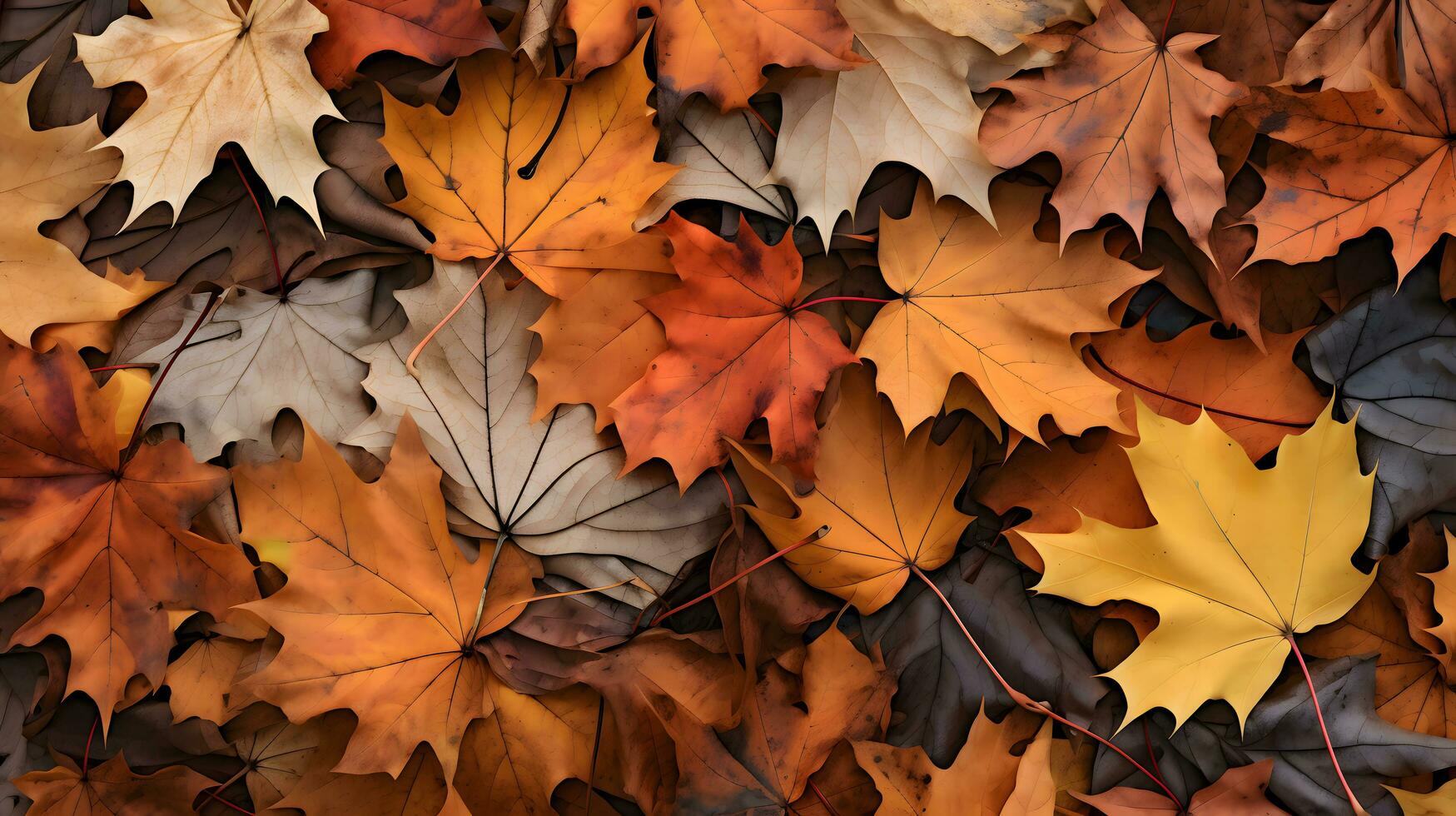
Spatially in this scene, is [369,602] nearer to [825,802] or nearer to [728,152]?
[825,802]

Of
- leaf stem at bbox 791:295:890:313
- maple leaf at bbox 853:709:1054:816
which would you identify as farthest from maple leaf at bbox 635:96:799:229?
maple leaf at bbox 853:709:1054:816

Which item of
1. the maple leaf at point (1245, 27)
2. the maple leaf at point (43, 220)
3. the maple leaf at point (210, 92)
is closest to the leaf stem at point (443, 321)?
the maple leaf at point (210, 92)

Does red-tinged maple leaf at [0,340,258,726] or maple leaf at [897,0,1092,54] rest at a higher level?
maple leaf at [897,0,1092,54]

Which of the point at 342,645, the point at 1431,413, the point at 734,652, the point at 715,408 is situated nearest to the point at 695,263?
the point at 715,408

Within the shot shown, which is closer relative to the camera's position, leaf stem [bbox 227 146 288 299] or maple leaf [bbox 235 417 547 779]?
maple leaf [bbox 235 417 547 779]

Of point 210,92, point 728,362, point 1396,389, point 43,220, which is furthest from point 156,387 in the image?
point 1396,389

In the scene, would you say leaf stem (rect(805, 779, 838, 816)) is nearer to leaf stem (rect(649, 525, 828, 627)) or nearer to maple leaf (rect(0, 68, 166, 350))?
leaf stem (rect(649, 525, 828, 627))

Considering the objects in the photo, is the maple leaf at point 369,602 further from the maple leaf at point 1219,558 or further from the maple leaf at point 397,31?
the maple leaf at point 1219,558
